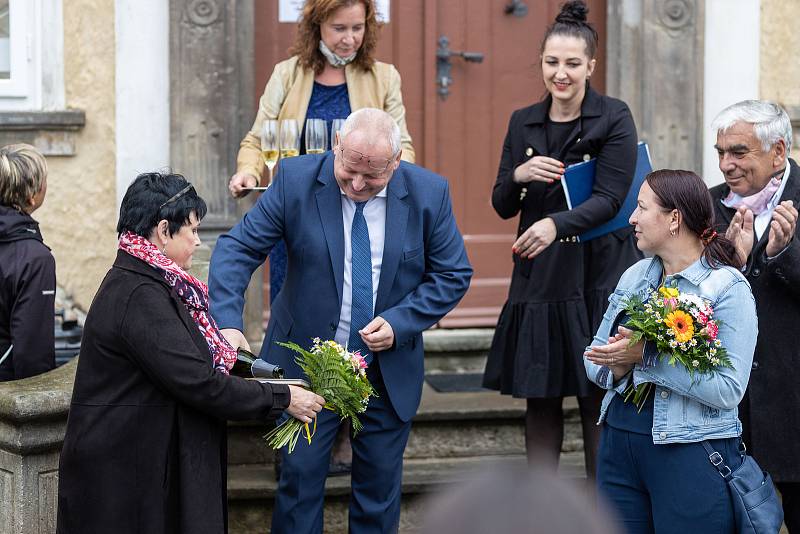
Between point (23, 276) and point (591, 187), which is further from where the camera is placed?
point (591, 187)

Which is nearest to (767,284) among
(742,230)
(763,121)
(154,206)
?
(742,230)

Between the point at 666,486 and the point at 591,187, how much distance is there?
60.7 inches

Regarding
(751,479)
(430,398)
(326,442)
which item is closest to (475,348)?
(430,398)

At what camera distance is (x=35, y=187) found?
477 centimetres

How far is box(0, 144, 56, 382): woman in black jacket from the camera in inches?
181

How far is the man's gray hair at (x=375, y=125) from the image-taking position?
406 cm

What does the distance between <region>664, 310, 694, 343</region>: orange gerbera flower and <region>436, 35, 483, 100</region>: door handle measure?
11.6ft

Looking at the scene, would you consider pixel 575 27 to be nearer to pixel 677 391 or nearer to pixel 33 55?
pixel 677 391

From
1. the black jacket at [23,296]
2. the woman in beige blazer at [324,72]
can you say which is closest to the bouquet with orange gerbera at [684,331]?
the woman in beige blazer at [324,72]

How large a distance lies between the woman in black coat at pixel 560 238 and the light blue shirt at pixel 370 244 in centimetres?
71

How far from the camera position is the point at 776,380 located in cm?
441

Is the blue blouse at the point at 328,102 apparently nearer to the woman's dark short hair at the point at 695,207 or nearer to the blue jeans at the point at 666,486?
the woman's dark short hair at the point at 695,207

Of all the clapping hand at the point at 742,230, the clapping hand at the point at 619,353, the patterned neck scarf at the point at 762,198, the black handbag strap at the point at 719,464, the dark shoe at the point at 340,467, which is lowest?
the dark shoe at the point at 340,467

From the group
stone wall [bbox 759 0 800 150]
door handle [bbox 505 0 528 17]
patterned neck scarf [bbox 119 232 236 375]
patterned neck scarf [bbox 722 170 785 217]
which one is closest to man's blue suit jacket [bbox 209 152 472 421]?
patterned neck scarf [bbox 119 232 236 375]
